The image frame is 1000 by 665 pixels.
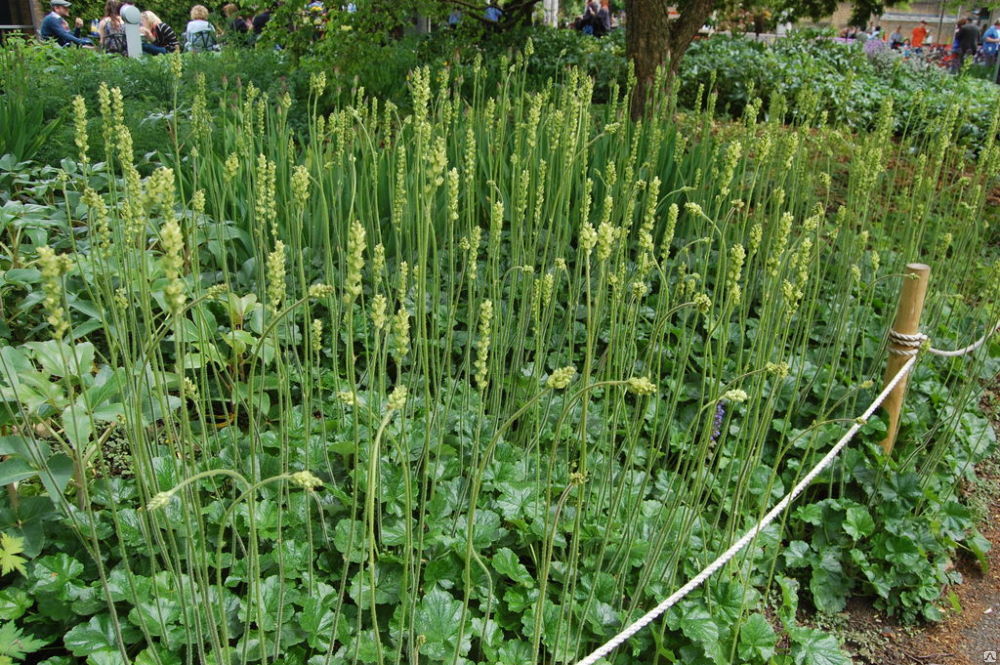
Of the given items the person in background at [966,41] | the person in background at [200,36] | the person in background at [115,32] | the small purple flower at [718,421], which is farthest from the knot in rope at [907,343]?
the person in background at [966,41]

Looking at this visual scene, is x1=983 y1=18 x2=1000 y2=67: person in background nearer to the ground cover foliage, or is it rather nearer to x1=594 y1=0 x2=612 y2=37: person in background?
x1=594 y1=0 x2=612 y2=37: person in background

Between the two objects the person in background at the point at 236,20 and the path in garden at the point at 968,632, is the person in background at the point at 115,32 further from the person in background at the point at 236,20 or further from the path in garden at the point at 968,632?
the path in garden at the point at 968,632

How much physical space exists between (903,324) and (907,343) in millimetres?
57

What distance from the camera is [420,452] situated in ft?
6.59

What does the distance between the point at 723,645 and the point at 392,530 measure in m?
0.75

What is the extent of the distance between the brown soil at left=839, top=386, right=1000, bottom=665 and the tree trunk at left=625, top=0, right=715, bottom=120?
3355 mm

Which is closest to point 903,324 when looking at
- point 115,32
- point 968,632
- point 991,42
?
point 968,632

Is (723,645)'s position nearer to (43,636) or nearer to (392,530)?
(392,530)

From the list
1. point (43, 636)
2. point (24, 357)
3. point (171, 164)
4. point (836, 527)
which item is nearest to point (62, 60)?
point (171, 164)

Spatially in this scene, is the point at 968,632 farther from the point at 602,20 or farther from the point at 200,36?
the point at 602,20

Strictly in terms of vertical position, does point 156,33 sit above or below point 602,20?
below

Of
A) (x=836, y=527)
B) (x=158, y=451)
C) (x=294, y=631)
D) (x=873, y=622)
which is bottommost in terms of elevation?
(x=873, y=622)

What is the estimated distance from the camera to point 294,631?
1548 mm

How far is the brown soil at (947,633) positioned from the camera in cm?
201
